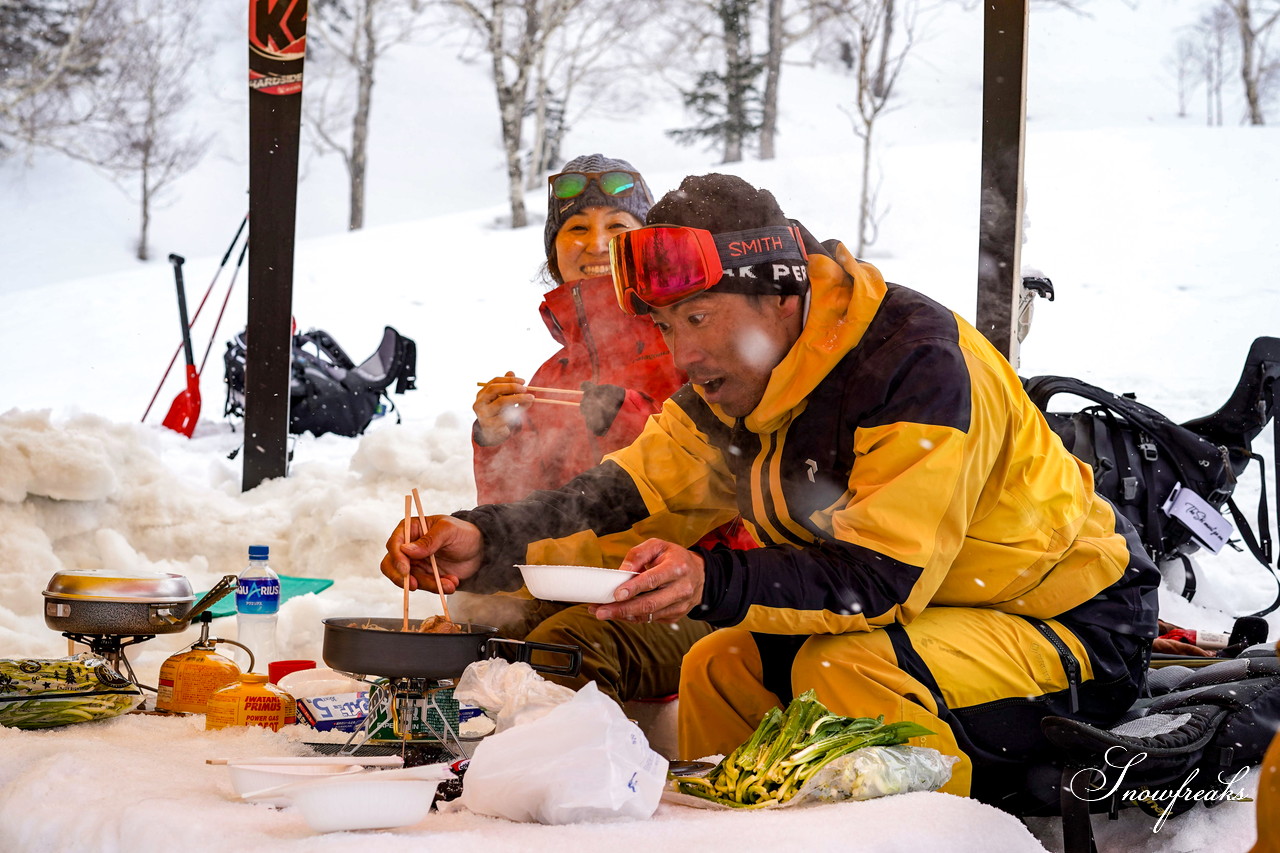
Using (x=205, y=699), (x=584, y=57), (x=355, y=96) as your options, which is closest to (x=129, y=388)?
(x=355, y=96)

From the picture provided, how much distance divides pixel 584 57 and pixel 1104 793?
6086 mm

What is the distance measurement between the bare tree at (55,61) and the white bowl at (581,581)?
11832mm

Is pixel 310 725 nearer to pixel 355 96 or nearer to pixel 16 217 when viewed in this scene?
pixel 355 96

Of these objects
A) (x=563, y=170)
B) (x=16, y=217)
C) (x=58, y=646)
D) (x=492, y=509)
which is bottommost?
(x=58, y=646)

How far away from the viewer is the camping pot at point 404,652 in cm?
168

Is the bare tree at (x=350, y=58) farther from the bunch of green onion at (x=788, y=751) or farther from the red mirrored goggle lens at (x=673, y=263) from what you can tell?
the bunch of green onion at (x=788, y=751)

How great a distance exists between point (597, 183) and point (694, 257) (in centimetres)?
132

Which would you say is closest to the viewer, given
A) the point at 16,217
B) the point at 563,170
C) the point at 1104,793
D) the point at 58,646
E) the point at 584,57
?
the point at 1104,793

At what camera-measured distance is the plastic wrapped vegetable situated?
78.2 inches

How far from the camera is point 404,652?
169 centimetres

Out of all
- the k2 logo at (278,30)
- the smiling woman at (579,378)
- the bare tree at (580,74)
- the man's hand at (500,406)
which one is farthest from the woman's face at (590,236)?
the bare tree at (580,74)

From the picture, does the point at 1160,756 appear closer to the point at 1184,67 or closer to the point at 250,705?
the point at 250,705

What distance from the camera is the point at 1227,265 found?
277 inches

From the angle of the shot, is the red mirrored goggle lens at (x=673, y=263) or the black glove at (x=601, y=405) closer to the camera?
the red mirrored goggle lens at (x=673, y=263)
